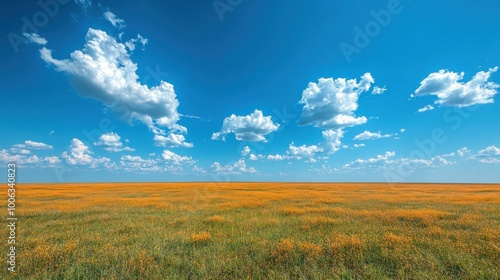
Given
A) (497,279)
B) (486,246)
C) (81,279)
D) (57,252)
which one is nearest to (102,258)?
(81,279)

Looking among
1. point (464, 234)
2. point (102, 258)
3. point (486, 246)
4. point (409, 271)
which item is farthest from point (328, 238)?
point (102, 258)

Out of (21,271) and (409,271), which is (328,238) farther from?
(21,271)

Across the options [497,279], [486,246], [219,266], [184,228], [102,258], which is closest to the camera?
[497,279]

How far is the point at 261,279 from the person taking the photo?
531 centimetres

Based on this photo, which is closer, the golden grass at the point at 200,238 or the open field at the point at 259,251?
the open field at the point at 259,251

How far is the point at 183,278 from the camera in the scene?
5.38 m

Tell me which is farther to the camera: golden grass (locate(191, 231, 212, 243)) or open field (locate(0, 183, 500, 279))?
golden grass (locate(191, 231, 212, 243))

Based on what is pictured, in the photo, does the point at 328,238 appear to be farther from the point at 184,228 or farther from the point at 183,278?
the point at 184,228

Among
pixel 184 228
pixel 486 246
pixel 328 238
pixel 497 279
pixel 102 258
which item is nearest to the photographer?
pixel 497 279

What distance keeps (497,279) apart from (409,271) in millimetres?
1940

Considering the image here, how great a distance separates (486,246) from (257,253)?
8110 millimetres

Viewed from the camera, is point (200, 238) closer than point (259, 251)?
No

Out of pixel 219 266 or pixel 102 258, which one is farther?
pixel 102 258

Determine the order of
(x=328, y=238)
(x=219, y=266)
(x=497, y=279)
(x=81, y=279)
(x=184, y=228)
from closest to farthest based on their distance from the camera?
(x=497, y=279) → (x=81, y=279) → (x=219, y=266) → (x=328, y=238) → (x=184, y=228)
